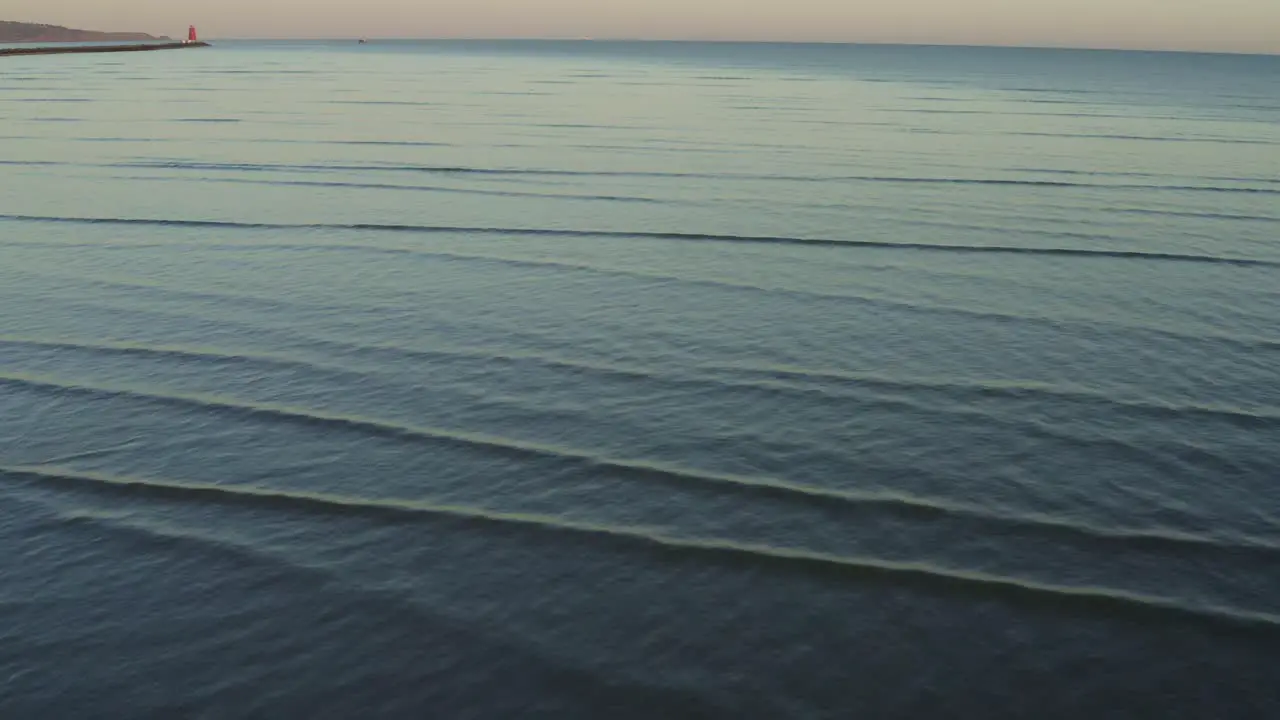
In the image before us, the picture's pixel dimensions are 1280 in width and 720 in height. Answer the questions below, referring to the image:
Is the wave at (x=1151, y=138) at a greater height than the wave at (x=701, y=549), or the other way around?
the wave at (x=1151, y=138)

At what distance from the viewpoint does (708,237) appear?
26.7 meters

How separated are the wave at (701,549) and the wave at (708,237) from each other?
51.7ft

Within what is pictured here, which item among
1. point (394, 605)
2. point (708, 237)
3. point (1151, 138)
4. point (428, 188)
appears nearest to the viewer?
point (394, 605)

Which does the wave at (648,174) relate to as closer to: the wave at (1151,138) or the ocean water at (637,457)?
the ocean water at (637,457)

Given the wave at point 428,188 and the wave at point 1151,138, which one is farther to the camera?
the wave at point 1151,138

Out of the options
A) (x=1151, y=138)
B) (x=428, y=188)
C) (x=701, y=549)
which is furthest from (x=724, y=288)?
(x=1151, y=138)

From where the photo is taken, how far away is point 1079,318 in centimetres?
1959

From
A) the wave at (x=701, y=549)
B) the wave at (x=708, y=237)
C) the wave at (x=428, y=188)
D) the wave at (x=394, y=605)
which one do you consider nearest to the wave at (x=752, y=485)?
the wave at (x=701, y=549)

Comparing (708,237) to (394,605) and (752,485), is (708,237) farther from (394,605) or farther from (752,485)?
(394,605)

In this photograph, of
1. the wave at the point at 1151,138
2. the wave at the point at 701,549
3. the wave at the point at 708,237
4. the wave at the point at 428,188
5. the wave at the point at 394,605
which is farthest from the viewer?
the wave at the point at 1151,138

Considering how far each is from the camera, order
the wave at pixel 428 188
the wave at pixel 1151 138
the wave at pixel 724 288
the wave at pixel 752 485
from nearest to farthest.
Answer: the wave at pixel 752 485 → the wave at pixel 724 288 → the wave at pixel 428 188 → the wave at pixel 1151 138

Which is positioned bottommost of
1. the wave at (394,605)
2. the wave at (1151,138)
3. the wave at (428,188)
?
the wave at (394,605)

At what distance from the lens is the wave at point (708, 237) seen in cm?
2487

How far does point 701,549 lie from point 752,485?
5.54 ft
